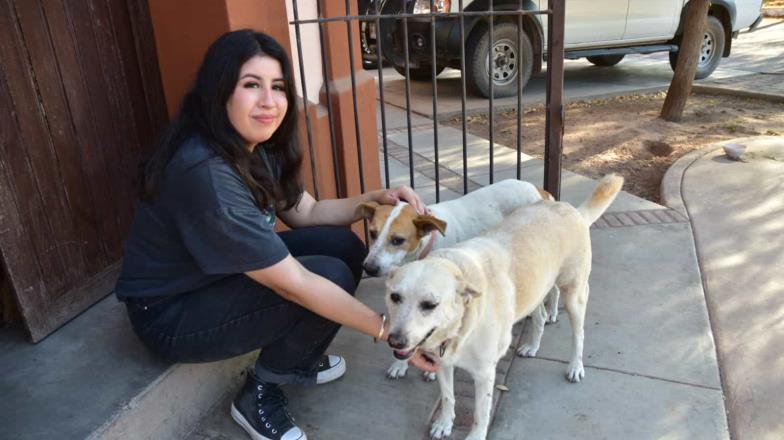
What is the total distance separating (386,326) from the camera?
2182 mm

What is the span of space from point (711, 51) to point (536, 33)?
3812 millimetres

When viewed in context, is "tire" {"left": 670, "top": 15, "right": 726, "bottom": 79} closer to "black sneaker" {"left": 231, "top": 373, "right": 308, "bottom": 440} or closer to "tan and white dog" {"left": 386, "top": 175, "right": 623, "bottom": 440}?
"tan and white dog" {"left": 386, "top": 175, "right": 623, "bottom": 440}

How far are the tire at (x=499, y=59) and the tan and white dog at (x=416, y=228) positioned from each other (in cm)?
508

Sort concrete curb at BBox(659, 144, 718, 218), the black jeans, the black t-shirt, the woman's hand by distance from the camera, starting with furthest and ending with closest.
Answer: concrete curb at BBox(659, 144, 718, 218), the woman's hand, the black jeans, the black t-shirt

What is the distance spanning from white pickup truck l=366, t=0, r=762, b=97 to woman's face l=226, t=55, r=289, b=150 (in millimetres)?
5558

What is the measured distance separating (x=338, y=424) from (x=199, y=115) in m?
1.45

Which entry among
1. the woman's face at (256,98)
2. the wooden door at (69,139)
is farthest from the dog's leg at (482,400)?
the wooden door at (69,139)

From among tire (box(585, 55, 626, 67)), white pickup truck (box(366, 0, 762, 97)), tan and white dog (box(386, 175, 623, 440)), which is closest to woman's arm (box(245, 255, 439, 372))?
tan and white dog (box(386, 175, 623, 440))

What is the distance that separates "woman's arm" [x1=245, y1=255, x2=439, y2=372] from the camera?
2.10m

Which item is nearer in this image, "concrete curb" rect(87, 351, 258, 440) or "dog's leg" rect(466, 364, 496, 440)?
"concrete curb" rect(87, 351, 258, 440)

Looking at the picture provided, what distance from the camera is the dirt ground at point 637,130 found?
19.3ft

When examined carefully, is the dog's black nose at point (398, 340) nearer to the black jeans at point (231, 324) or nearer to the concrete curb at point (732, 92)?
the black jeans at point (231, 324)

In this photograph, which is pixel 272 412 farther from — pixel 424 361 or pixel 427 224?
pixel 427 224

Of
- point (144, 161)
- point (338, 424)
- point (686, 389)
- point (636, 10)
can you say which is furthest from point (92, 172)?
point (636, 10)
